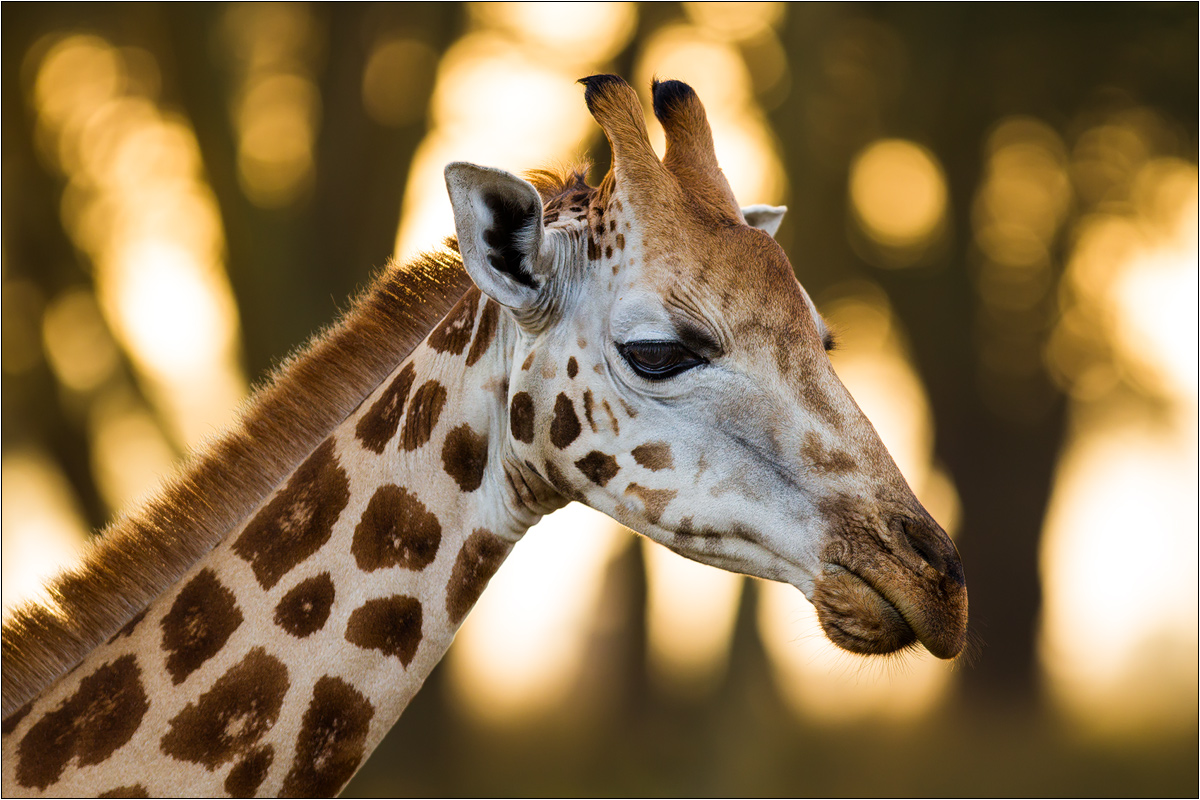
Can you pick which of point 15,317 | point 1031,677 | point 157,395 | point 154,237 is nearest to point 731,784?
point 1031,677

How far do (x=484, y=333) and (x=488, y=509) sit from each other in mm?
645

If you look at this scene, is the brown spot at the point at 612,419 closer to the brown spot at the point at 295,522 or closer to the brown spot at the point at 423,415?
the brown spot at the point at 423,415

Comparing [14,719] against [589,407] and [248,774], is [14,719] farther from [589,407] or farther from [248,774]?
[589,407]

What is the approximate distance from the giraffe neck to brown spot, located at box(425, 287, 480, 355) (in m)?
0.01

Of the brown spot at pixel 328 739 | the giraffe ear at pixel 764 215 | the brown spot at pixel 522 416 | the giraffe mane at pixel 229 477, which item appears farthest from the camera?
the giraffe ear at pixel 764 215

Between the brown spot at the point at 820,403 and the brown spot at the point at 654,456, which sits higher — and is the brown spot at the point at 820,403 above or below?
above

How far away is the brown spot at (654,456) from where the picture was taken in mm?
3086

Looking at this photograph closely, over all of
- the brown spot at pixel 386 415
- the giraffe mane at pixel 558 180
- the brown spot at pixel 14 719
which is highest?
the giraffe mane at pixel 558 180

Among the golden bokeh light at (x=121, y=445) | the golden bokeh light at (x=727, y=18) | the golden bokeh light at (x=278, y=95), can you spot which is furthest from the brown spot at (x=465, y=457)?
the golden bokeh light at (x=121, y=445)

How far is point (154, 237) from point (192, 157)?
1089 millimetres

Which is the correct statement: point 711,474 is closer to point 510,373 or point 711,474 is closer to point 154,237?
point 510,373

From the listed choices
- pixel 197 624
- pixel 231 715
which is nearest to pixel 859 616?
pixel 231 715

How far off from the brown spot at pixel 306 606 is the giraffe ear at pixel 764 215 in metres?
2.41

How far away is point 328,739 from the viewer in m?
3.10
